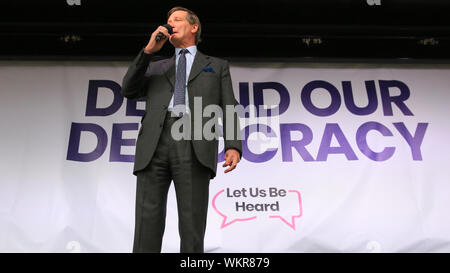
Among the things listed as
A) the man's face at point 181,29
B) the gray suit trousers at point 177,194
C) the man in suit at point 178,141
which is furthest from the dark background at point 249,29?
the gray suit trousers at point 177,194

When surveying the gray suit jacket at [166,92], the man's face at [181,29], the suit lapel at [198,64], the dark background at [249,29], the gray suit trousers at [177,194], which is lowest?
the gray suit trousers at [177,194]

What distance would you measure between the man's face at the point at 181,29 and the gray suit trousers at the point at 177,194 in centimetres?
45

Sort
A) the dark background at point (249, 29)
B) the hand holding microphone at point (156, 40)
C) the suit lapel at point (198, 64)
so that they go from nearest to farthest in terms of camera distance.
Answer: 1. the hand holding microphone at point (156, 40)
2. the suit lapel at point (198, 64)
3. the dark background at point (249, 29)

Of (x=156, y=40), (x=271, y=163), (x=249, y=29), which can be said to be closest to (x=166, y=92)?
(x=156, y=40)

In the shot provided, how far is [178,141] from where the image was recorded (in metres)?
1.99

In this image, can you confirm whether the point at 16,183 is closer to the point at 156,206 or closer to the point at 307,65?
the point at 156,206

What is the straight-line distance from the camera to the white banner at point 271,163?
11.6 ft

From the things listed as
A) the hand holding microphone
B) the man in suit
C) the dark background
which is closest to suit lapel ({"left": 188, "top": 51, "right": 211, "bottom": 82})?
the man in suit

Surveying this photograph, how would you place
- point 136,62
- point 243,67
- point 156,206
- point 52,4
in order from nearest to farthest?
point 156,206 < point 136,62 < point 52,4 < point 243,67

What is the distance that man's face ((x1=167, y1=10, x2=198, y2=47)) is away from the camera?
2.22 meters

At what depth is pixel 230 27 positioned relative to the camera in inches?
153

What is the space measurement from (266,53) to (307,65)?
1.28 ft

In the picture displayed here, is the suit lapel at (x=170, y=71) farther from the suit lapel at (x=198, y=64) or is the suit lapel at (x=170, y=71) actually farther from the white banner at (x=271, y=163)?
the white banner at (x=271, y=163)
